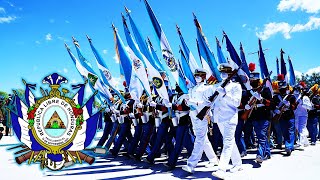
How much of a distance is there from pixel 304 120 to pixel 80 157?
306 inches

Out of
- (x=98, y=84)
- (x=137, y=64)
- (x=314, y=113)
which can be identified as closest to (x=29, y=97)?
(x=137, y=64)

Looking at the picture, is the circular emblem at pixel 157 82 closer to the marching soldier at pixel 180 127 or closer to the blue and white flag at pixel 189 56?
the marching soldier at pixel 180 127

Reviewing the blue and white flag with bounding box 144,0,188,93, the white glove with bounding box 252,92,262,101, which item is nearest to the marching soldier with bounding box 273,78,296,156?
the white glove with bounding box 252,92,262,101

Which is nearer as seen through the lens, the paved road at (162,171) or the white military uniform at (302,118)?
the paved road at (162,171)

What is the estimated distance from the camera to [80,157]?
216 inches

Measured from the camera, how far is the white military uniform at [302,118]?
34.3 ft

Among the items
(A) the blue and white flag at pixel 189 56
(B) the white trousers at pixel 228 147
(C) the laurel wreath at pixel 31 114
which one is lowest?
(B) the white trousers at pixel 228 147

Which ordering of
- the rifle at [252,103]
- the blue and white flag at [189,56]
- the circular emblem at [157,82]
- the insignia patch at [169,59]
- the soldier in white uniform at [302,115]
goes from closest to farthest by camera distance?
the circular emblem at [157,82], the rifle at [252,103], the insignia patch at [169,59], the blue and white flag at [189,56], the soldier in white uniform at [302,115]

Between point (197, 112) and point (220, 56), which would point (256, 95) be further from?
point (220, 56)

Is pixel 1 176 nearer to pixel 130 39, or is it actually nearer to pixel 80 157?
pixel 80 157

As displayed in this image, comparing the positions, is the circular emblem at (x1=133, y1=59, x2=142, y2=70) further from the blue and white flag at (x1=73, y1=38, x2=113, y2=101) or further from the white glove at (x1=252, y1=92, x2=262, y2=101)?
the white glove at (x1=252, y1=92, x2=262, y2=101)

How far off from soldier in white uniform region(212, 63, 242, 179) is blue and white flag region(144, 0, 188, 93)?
4.06 feet

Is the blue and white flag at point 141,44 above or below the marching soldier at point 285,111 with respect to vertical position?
above

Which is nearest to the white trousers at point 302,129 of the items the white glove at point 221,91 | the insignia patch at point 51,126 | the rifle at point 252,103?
the rifle at point 252,103
